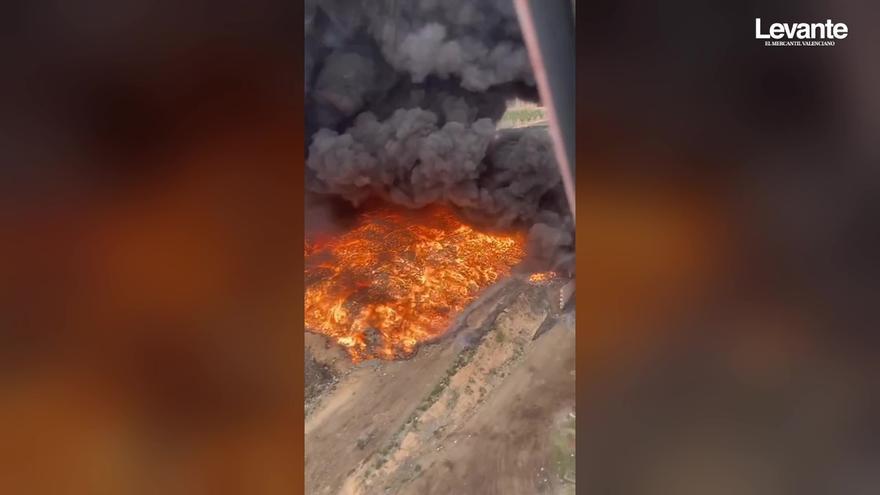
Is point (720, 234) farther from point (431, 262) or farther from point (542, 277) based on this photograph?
point (431, 262)

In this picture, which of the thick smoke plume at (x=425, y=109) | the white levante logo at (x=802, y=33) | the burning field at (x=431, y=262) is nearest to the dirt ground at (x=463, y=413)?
the burning field at (x=431, y=262)

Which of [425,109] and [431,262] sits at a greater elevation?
[425,109]

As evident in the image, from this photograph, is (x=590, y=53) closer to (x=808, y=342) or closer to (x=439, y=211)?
(x=439, y=211)

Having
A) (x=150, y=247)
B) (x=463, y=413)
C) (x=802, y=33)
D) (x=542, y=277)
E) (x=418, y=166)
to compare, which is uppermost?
(x=802, y=33)

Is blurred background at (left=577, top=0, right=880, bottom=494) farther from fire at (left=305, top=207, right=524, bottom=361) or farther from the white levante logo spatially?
fire at (left=305, top=207, right=524, bottom=361)

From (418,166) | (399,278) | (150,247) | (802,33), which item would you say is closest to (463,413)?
(399,278)

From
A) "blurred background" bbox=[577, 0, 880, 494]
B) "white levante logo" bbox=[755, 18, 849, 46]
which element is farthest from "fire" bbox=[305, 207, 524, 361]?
"white levante logo" bbox=[755, 18, 849, 46]
